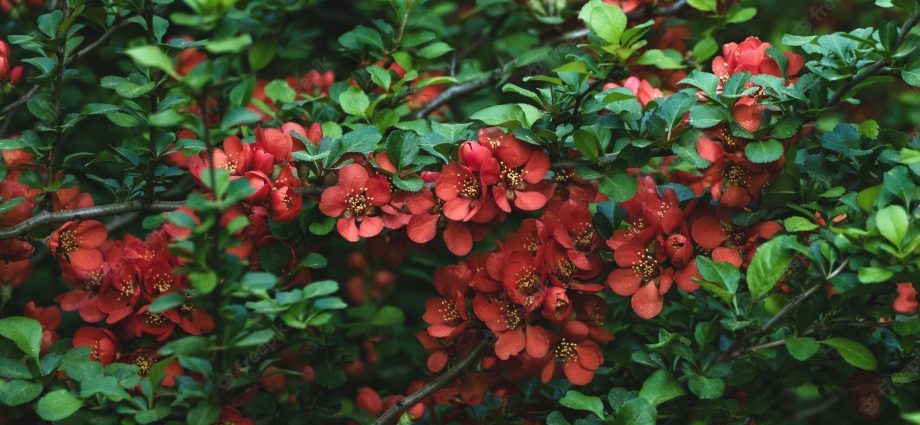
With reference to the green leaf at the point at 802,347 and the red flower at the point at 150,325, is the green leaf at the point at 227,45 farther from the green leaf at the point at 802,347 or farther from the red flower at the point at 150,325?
the green leaf at the point at 802,347

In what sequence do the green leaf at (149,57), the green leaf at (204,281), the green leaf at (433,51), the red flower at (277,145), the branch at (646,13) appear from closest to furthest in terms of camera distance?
the green leaf at (149,57)
the green leaf at (204,281)
the red flower at (277,145)
the green leaf at (433,51)
the branch at (646,13)

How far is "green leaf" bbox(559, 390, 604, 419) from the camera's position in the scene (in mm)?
1527

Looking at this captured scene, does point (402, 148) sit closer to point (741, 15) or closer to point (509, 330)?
point (509, 330)

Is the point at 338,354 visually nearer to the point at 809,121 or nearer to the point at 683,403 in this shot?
the point at 683,403

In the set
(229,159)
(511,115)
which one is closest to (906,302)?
(511,115)

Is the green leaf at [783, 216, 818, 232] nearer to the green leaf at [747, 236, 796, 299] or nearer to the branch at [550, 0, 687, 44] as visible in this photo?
the green leaf at [747, 236, 796, 299]

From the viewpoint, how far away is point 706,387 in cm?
153

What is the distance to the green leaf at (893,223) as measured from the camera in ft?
4.42

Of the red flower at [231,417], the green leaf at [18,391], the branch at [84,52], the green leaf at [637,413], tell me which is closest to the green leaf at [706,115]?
the green leaf at [637,413]

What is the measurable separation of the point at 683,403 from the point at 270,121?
103 centimetres

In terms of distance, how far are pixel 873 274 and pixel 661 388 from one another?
0.40 metres

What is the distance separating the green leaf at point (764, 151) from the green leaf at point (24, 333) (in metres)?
1.23

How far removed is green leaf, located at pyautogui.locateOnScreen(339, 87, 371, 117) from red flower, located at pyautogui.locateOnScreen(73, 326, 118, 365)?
0.61 meters

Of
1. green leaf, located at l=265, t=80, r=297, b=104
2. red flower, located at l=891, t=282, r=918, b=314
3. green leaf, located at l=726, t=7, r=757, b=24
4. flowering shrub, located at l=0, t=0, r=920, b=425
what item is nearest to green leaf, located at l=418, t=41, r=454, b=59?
flowering shrub, located at l=0, t=0, r=920, b=425
